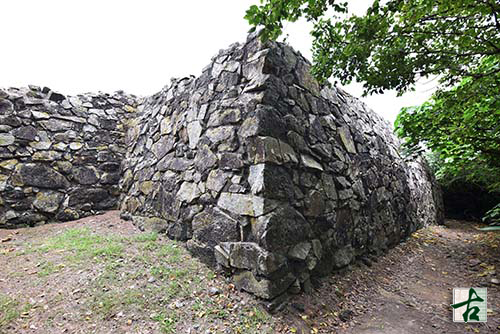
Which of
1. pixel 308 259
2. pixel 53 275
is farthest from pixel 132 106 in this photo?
pixel 308 259

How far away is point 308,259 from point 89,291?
243 centimetres

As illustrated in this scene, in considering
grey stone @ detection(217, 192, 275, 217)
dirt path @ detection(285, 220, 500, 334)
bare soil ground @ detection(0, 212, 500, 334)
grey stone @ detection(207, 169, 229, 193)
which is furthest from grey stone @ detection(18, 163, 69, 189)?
dirt path @ detection(285, 220, 500, 334)

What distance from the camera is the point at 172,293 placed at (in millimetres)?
2461

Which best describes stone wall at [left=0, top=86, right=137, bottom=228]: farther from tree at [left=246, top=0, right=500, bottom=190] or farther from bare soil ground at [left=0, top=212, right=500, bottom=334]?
Answer: tree at [left=246, top=0, right=500, bottom=190]

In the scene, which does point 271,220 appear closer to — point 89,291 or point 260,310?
point 260,310

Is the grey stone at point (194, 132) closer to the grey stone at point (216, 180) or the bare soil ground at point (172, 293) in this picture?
the grey stone at point (216, 180)

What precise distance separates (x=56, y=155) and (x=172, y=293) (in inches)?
163

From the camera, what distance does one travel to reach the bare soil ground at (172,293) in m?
2.14

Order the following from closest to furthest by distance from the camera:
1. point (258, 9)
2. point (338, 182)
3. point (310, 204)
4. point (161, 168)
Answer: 1. point (258, 9)
2. point (310, 204)
3. point (338, 182)
4. point (161, 168)

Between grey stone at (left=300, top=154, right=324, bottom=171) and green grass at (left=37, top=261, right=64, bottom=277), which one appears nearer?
green grass at (left=37, top=261, right=64, bottom=277)

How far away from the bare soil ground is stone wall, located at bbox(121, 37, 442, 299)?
24 centimetres

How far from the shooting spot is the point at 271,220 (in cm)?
254

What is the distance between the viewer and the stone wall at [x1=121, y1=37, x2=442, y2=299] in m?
2.66

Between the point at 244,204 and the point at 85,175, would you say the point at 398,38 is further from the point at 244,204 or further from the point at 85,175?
the point at 85,175
